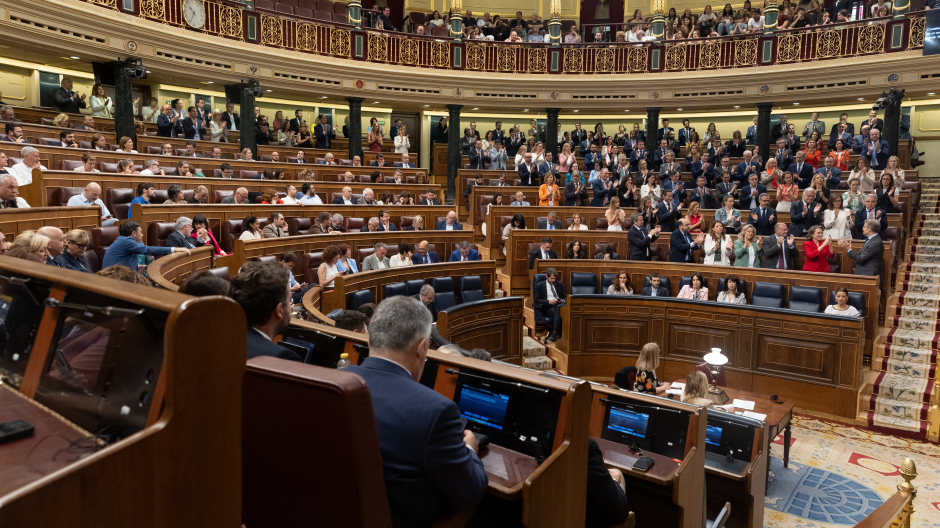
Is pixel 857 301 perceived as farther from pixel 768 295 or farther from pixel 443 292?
pixel 443 292

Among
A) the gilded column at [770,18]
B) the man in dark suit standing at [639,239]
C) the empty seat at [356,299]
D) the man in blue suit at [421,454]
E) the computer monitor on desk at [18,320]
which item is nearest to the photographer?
Answer: the computer monitor on desk at [18,320]

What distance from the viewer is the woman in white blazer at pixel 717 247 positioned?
693 cm

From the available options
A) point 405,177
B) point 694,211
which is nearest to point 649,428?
point 694,211

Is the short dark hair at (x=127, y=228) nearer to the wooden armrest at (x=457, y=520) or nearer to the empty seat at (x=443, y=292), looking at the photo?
the empty seat at (x=443, y=292)

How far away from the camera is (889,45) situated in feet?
33.8

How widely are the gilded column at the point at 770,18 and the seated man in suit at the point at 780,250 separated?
6.44 meters

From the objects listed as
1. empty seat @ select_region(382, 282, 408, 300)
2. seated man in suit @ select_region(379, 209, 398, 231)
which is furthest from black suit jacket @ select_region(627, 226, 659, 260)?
empty seat @ select_region(382, 282, 408, 300)

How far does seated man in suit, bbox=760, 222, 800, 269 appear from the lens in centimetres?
665

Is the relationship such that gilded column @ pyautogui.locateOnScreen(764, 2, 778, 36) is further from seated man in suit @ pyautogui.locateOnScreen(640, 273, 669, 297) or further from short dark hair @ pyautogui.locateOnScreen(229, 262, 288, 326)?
short dark hair @ pyautogui.locateOnScreen(229, 262, 288, 326)

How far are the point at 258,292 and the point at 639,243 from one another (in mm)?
6421

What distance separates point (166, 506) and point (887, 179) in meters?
8.66

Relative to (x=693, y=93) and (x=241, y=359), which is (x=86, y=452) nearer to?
(x=241, y=359)

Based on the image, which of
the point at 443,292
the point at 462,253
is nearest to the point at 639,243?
the point at 462,253

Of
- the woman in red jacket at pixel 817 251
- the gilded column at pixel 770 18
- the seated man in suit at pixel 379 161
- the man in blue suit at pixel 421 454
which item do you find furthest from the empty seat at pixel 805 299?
the seated man in suit at pixel 379 161
